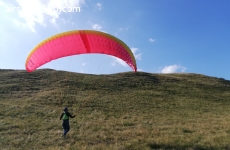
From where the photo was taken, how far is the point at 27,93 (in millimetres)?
32125

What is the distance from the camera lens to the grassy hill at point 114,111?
13.0 m

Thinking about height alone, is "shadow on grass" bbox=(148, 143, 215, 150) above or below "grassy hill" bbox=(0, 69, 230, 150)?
below

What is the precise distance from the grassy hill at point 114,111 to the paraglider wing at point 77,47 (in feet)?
14.6

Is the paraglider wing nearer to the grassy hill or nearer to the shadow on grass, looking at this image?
the grassy hill

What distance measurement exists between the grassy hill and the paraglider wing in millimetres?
4462

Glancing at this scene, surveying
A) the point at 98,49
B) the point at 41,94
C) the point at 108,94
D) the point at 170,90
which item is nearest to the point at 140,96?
the point at 108,94

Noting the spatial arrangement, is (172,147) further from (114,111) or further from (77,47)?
(114,111)

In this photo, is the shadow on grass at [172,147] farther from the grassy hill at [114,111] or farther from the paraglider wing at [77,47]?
the paraglider wing at [77,47]

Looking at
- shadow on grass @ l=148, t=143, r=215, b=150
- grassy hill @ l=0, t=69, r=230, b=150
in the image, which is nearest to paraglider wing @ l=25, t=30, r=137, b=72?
grassy hill @ l=0, t=69, r=230, b=150

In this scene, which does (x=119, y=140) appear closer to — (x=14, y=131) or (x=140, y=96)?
(x=14, y=131)

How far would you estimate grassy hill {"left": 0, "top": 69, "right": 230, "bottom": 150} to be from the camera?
12961 millimetres

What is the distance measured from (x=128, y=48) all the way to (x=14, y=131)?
893cm

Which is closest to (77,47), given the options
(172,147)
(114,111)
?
(172,147)

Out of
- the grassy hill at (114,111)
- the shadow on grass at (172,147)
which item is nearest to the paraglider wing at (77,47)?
the grassy hill at (114,111)
